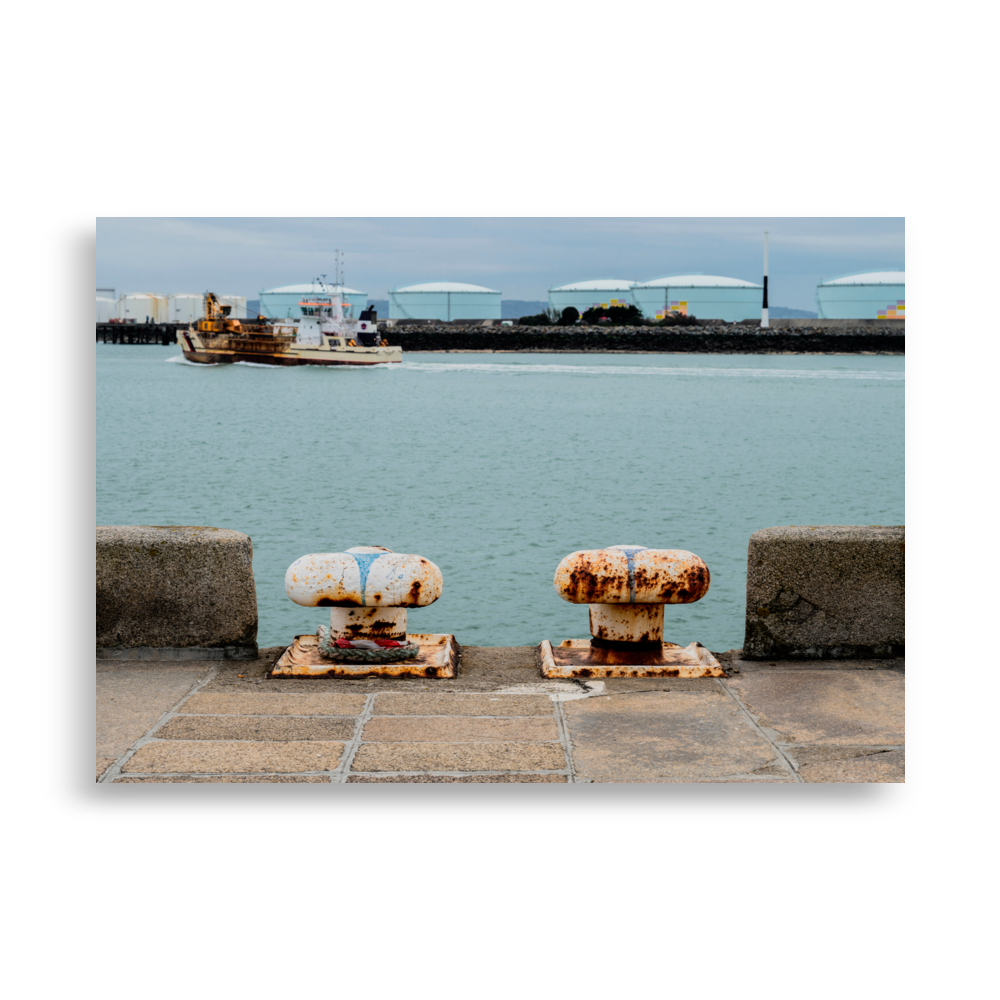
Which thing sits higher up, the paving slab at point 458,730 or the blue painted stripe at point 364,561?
the blue painted stripe at point 364,561

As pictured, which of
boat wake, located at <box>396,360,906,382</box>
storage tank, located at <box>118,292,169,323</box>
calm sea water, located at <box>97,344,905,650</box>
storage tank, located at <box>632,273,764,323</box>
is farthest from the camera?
storage tank, located at <box>118,292,169,323</box>

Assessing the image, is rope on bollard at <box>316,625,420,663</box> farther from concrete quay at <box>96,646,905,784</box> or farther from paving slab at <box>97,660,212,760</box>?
paving slab at <box>97,660,212,760</box>

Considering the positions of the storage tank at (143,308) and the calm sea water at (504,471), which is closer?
the calm sea water at (504,471)

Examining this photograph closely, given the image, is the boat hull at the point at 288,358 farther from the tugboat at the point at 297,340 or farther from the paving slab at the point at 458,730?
the paving slab at the point at 458,730

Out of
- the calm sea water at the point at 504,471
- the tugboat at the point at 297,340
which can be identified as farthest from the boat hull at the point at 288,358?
the calm sea water at the point at 504,471

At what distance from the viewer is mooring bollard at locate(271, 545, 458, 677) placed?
5.08 metres

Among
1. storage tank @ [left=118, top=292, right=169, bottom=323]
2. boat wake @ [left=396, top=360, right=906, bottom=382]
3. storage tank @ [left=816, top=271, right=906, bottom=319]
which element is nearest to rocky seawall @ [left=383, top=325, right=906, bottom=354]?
storage tank @ [left=816, top=271, right=906, bottom=319]

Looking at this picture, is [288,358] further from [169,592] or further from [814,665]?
[814,665]

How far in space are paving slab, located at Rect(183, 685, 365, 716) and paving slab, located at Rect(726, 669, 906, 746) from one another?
5.55ft

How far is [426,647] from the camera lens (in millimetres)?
5500

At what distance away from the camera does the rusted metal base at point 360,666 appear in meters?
5.03

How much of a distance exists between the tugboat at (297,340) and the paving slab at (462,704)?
72957mm

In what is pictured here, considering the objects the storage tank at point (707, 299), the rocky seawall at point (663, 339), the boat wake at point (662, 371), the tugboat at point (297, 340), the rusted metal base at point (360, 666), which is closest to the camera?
the rusted metal base at point (360, 666)

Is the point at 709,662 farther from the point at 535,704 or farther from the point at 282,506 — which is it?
the point at 282,506
